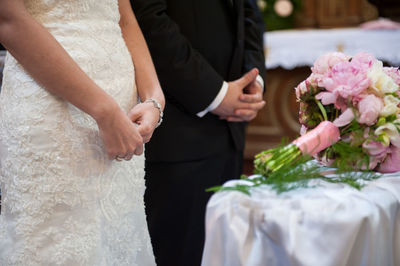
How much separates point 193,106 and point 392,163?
3.01 feet

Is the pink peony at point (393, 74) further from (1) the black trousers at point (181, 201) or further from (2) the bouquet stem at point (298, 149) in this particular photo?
(1) the black trousers at point (181, 201)

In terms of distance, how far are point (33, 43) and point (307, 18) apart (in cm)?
601

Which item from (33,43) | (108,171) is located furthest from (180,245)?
(33,43)

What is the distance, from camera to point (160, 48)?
207cm

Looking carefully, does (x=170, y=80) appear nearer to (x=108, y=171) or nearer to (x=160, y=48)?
(x=160, y=48)

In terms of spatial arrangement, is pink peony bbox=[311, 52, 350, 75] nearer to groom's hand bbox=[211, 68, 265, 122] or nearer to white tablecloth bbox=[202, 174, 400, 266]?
white tablecloth bbox=[202, 174, 400, 266]

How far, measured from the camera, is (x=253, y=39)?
8.00 feet

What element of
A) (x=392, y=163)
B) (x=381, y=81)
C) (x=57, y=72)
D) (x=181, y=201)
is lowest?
(x=181, y=201)

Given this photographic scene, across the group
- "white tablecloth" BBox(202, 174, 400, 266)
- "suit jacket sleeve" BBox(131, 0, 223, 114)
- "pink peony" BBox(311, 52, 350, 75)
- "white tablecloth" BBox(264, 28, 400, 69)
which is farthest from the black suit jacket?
"white tablecloth" BBox(264, 28, 400, 69)

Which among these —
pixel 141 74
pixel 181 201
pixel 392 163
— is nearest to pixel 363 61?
pixel 392 163

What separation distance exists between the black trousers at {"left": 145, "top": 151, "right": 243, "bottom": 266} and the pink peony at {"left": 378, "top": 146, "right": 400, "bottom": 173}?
946 millimetres

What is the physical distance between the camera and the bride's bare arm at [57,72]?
1292 mm

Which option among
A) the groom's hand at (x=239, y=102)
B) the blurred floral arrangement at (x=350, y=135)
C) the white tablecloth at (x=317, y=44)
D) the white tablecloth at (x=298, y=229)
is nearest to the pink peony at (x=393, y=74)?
the blurred floral arrangement at (x=350, y=135)

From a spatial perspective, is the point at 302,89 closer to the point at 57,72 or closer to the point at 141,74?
the point at 141,74
